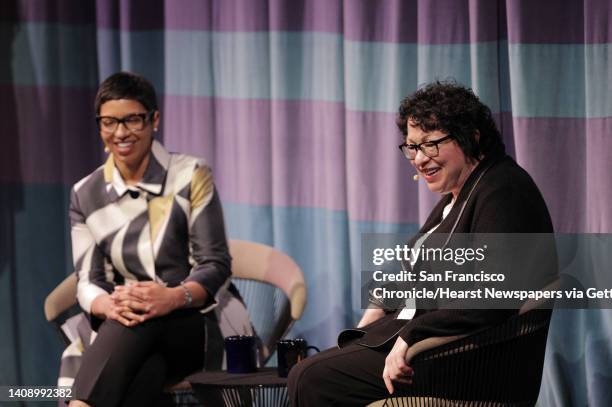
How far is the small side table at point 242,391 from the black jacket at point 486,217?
36 centimetres

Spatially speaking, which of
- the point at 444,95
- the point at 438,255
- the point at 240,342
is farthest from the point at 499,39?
the point at 240,342

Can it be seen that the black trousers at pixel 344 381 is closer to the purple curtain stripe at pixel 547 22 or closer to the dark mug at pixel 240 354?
the dark mug at pixel 240 354

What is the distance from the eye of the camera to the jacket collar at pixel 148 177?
309cm

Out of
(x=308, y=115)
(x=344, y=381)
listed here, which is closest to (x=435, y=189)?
(x=344, y=381)

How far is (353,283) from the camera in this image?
12.1ft

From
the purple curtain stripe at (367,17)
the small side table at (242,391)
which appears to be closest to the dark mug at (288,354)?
the small side table at (242,391)

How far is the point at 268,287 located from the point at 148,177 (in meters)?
0.85

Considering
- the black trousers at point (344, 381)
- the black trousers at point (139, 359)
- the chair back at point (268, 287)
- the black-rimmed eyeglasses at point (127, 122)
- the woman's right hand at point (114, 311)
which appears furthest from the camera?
the chair back at point (268, 287)

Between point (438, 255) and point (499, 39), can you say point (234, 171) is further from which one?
point (438, 255)

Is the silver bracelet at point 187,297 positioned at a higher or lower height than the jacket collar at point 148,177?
lower

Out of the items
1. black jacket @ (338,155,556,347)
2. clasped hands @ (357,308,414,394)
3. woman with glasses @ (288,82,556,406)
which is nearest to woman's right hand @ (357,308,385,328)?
woman with glasses @ (288,82,556,406)

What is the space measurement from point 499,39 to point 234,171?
3.84 feet

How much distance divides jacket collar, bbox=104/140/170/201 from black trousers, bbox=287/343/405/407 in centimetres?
87

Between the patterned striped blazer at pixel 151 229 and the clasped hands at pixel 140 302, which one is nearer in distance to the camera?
the clasped hands at pixel 140 302
